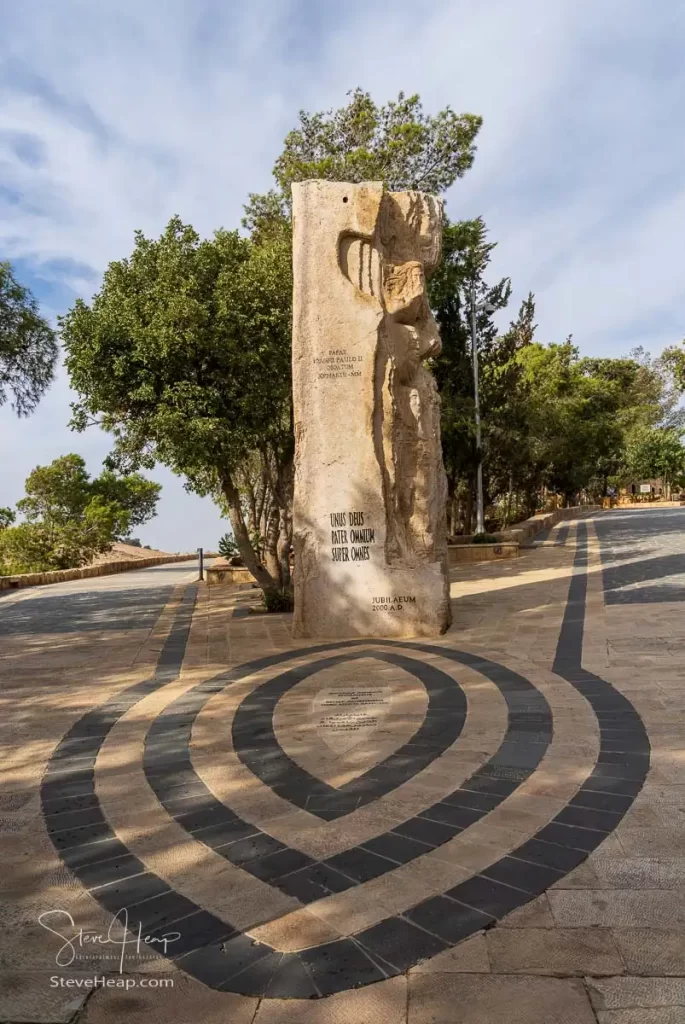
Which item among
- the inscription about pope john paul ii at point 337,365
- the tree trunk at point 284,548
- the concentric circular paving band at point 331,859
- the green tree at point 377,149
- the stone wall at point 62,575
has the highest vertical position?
the green tree at point 377,149

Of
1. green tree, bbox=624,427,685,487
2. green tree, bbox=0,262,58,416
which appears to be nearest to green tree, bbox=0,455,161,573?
green tree, bbox=0,262,58,416

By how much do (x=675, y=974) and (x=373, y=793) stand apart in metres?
1.84

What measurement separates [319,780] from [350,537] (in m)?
4.29

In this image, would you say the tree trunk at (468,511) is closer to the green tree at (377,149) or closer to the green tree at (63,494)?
the green tree at (377,149)

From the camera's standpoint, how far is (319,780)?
4.06 m

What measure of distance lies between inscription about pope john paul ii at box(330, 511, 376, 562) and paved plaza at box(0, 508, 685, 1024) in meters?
1.42

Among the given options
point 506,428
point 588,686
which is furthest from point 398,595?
point 506,428

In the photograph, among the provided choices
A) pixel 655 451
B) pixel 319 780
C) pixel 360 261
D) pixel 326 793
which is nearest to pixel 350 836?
pixel 326 793

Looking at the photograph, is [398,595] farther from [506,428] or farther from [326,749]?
[506,428]

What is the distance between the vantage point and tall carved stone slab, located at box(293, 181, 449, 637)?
8109 mm

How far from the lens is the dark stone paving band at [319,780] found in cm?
383

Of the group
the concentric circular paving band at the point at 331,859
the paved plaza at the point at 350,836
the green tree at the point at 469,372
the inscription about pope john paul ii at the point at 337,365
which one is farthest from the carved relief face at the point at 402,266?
the green tree at the point at 469,372

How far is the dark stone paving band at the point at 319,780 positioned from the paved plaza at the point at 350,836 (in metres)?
0.02

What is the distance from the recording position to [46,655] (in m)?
7.77
